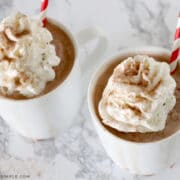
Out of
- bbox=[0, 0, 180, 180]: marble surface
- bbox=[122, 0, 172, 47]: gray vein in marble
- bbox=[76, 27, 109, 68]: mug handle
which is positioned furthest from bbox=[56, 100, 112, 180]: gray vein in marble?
bbox=[122, 0, 172, 47]: gray vein in marble

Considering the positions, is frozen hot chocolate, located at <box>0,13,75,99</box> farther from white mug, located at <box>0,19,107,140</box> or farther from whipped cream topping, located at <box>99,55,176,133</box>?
whipped cream topping, located at <box>99,55,176,133</box>

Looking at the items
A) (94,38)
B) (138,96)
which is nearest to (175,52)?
(138,96)

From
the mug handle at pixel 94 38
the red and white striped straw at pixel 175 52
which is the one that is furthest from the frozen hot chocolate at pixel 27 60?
the red and white striped straw at pixel 175 52

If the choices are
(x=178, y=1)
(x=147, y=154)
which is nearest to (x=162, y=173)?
(x=147, y=154)

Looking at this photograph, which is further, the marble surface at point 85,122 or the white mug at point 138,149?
the marble surface at point 85,122

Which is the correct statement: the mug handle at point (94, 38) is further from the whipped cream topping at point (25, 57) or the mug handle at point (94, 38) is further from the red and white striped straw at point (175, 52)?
the red and white striped straw at point (175, 52)

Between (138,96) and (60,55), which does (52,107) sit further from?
(138,96)

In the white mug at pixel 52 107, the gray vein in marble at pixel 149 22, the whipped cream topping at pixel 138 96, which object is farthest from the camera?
the gray vein in marble at pixel 149 22
